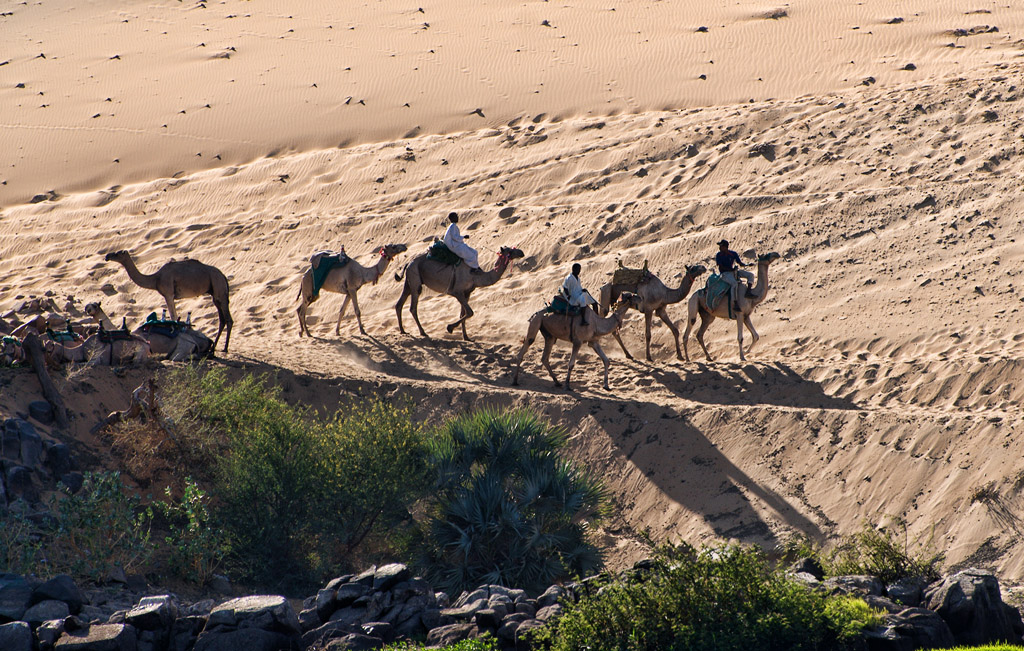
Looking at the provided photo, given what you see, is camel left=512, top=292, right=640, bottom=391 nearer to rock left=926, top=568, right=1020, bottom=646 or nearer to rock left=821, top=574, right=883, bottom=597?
rock left=821, top=574, right=883, bottom=597

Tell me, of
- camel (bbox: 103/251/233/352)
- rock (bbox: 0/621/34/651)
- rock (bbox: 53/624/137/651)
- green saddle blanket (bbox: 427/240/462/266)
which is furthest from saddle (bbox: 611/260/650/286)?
rock (bbox: 0/621/34/651)

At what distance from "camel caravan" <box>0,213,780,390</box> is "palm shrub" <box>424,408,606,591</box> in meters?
3.34

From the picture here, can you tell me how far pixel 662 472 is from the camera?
1448cm

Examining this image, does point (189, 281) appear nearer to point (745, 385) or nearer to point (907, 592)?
point (745, 385)

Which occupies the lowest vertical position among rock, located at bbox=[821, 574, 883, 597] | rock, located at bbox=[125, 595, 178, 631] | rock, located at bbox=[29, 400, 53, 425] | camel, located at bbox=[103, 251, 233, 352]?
rock, located at bbox=[821, 574, 883, 597]

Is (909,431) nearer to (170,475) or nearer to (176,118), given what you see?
(170,475)

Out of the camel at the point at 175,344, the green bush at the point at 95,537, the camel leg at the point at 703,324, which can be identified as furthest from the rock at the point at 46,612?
the camel leg at the point at 703,324

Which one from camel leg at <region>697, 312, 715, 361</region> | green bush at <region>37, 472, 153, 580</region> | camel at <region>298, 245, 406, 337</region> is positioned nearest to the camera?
green bush at <region>37, 472, 153, 580</region>

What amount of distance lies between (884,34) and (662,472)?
788 inches

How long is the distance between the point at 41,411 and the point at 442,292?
7247 millimetres

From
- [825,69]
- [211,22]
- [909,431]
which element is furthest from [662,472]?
[211,22]

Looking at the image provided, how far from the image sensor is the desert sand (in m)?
14.1

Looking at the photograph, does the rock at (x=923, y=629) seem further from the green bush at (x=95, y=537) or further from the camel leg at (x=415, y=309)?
the camel leg at (x=415, y=309)

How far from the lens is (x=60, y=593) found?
32.8ft
